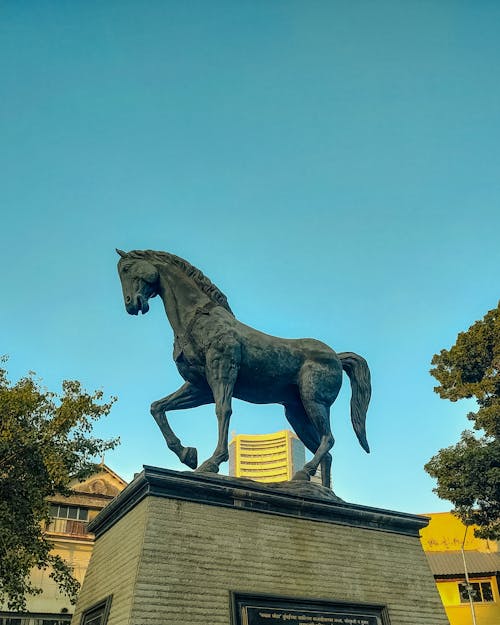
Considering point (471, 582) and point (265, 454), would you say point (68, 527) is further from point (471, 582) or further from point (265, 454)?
point (265, 454)

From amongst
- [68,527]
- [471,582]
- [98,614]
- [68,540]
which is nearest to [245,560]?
[98,614]

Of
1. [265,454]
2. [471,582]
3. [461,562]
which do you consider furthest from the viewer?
[265,454]

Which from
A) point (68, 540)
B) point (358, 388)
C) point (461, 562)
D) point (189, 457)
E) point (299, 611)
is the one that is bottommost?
point (299, 611)

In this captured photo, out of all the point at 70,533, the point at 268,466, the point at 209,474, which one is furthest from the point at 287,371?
the point at 268,466

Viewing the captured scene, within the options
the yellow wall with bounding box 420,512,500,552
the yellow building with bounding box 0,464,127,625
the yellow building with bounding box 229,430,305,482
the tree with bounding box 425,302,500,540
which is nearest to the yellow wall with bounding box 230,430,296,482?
the yellow building with bounding box 229,430,305,482

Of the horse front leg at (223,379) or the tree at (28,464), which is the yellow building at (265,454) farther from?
the horse front leg at (223,379)

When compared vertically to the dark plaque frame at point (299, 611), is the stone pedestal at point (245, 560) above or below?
above

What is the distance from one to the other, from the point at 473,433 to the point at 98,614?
71.0 ft

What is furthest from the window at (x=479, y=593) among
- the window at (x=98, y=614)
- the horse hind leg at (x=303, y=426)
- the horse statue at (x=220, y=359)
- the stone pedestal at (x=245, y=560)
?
the window at (x=98, y=614)

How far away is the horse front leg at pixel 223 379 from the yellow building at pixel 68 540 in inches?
799

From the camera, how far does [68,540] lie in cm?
3000

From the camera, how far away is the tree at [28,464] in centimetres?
1673

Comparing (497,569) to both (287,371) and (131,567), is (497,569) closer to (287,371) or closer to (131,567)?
(287,371)

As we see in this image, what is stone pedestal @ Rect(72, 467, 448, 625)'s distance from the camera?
6.55 m
